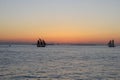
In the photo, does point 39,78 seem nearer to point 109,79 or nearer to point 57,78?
point 57,78

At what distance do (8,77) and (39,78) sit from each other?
3772 millimetres

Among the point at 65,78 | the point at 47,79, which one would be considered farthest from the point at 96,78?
the point at 47,79

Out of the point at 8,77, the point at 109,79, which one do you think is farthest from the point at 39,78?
the point at 109,79

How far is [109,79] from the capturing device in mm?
33031

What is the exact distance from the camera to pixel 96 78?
34.1m

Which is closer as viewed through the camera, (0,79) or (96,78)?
(0,79)

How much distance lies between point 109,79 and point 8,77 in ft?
39.0

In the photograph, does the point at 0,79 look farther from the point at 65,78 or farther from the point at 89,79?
the point at 89,79

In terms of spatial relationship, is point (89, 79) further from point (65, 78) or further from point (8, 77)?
point (8, 77)

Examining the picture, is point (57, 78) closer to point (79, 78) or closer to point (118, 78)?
point (79, 78)

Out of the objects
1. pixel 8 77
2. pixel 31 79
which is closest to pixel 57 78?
pixel 31 79

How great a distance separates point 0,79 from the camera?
32031 millimetres

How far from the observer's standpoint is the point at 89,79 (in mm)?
33188

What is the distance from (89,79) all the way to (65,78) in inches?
110
